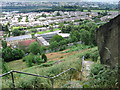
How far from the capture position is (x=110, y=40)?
3.87 meters

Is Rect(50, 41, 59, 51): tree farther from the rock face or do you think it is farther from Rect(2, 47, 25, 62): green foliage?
the rock face

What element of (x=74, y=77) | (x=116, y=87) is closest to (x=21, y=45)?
(x=74, y=77)

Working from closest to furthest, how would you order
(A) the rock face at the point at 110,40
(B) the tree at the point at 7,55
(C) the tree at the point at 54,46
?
(A) the rock face at the point at 110,40
(B) the tree at the point at 7,55
(C) the tree at the point at 54,46

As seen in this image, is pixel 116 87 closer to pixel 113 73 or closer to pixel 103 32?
pixel 113 73

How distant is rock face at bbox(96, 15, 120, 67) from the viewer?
356 centimetres

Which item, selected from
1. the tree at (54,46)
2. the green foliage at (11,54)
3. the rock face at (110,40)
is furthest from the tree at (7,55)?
the rock face at (110,40)

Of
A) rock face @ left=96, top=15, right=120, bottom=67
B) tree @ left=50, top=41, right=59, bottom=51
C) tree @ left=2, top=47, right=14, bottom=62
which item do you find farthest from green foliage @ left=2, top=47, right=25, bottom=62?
rock face @ left=96, top=15, right=120, bottom=67

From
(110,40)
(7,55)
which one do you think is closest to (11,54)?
(7,55)

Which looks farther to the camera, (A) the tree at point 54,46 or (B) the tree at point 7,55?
(A) the tree at point 54,46

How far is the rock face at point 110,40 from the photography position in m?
3.56

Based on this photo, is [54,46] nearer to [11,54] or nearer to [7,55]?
[11,54]

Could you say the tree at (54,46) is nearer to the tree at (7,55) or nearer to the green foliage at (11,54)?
the green foliage at (11,54)

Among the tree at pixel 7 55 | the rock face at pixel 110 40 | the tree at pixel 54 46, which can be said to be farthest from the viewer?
the tree at pixel 54 46

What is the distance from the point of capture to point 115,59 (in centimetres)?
369
